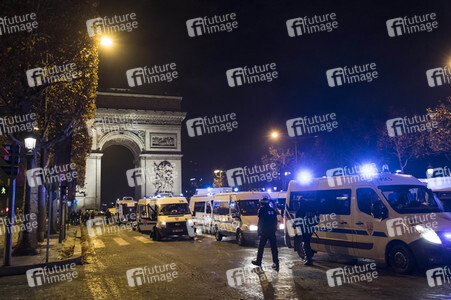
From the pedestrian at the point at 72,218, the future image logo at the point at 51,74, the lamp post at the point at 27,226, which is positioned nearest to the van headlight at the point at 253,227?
the lamp post at the point at 27,226

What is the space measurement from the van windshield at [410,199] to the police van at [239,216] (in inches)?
251

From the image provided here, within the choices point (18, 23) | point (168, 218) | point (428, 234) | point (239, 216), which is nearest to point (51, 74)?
point (18, 23)

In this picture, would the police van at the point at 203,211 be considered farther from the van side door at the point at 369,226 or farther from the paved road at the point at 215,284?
the van side door at the point at 369,226

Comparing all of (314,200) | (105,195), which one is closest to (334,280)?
(314,200)

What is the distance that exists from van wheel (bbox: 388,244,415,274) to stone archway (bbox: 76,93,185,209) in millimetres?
39121

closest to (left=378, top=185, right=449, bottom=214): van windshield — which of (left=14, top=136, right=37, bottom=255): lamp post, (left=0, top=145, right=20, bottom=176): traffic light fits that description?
(left=0, top=145, right=20, bottom=176): traffic light

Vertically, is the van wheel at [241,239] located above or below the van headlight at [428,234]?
below

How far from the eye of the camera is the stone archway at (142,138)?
154ft

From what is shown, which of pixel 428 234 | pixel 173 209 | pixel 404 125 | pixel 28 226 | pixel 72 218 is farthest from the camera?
pixel 72 218

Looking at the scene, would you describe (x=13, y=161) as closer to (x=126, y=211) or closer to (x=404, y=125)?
(x=126, y=211)

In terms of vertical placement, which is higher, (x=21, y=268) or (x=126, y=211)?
(x=126, y=211)

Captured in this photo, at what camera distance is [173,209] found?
20.0m

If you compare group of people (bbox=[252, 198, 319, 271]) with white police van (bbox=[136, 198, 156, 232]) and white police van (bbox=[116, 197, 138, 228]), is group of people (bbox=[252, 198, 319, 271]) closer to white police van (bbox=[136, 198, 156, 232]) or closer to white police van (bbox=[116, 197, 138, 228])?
white police van (bbox=[136, 198, 156, 232])

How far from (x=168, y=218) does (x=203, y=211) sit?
3.32 m
